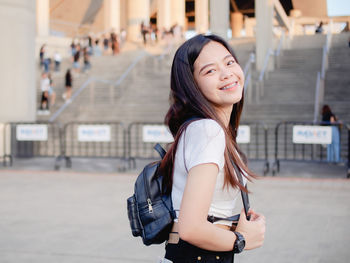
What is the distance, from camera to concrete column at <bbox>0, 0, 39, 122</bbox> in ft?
51.5

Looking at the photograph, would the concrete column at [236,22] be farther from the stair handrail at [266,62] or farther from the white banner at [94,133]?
the white banner at [94,133]

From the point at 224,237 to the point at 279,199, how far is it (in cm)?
752

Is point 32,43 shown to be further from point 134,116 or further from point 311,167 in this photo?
point 311,167

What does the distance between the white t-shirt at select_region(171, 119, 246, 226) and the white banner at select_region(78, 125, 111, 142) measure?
11.6m

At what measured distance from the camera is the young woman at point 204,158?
1918mm

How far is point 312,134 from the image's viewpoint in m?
12.4

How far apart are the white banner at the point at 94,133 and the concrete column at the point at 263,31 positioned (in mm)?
12494

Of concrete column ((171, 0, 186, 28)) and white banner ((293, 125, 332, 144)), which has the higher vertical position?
concrete column ((171, 0, 186, 28))

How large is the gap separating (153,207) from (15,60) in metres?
14.7

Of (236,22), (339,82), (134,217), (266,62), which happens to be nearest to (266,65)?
(266,62)

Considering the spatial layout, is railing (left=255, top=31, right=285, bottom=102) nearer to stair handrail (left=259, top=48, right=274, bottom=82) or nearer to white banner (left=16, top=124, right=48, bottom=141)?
stair handrail (left=259, top=48, right=274, bottom=82)

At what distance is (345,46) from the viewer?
87.4ft

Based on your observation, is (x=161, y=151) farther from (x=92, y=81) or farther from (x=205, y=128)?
(x=92, y=81)

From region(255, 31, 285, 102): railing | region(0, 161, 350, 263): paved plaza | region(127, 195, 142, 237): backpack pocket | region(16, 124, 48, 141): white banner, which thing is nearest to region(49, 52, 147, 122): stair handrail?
region(16, 124, 48, 141): white banner
